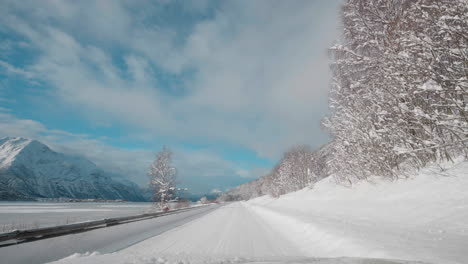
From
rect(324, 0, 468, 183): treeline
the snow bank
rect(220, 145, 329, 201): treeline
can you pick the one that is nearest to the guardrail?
the snow bank

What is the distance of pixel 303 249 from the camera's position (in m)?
5.89

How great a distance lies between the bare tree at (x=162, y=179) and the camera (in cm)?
2895

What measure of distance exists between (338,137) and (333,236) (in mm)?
12449

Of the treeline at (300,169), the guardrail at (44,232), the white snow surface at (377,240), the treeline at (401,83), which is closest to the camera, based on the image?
the white snow surface at (377,240)

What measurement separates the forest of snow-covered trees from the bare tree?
21596 millimetres

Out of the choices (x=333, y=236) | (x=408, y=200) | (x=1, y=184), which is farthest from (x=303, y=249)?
(x=1, y=184)

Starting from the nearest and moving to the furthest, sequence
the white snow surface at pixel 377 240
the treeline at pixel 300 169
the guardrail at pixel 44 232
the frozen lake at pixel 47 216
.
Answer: the white snow surface at pixel 377 240, the guardrail at pixel 44 232, the frozen lake at pixel 47 216, the treeline at pixel 300 169

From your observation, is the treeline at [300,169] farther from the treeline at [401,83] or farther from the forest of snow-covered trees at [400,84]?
the treeline at [401,83]

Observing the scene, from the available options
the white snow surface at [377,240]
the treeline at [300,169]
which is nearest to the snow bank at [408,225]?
the white snow surface at [377,240]

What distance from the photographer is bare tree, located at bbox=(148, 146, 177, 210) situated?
1140 inches

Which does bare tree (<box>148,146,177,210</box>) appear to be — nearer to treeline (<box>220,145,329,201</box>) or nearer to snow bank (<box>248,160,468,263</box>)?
snow bank (<box>248,160,468,263</box>)

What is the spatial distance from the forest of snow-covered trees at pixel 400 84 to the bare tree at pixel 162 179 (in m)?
21.6

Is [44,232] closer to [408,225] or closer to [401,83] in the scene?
[408,225]

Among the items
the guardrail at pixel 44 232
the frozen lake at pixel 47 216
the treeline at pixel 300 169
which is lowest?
the frozen lake at pixel 47 216
